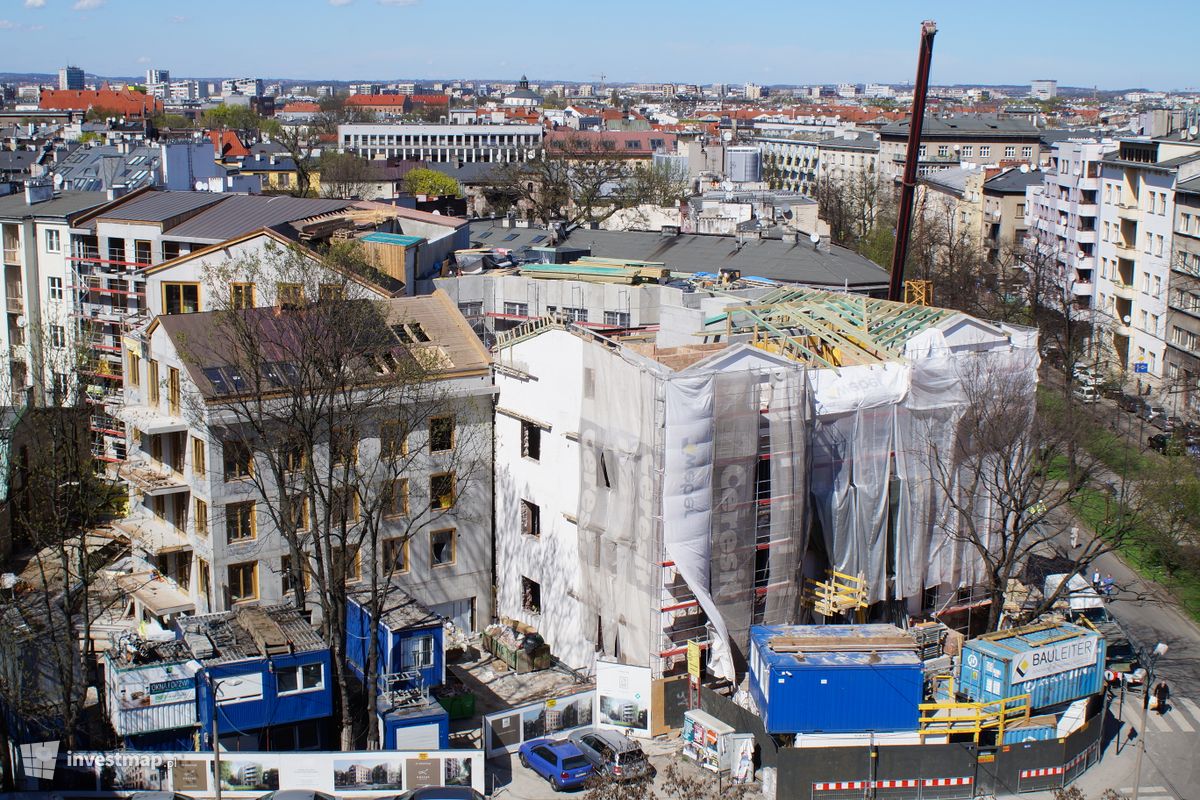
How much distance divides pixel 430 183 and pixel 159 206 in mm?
66873

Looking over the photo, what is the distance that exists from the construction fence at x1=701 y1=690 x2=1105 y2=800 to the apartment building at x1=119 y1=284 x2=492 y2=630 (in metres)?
10.6

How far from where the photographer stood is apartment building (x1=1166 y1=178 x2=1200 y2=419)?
6512 centimetres

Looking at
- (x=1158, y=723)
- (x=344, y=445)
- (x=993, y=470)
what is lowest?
(x=1158, y=723)

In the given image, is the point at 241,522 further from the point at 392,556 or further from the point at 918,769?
the point at 918,769

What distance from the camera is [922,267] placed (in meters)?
88.2

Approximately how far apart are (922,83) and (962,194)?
52243 millimetres

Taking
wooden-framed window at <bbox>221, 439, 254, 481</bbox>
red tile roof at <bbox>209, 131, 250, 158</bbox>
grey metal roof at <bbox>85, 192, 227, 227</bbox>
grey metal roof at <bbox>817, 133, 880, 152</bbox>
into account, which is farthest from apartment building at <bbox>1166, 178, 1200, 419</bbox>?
red tile roof at <bbox>209, 131, 250, 158</bbox>

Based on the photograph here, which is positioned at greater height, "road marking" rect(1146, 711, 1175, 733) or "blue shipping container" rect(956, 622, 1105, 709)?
"blue shipping container" rect(956, 622, 1105, 709)

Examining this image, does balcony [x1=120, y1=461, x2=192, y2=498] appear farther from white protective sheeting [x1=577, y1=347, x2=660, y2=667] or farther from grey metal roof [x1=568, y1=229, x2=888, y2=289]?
grey metal roof [x1=568, y1=229, x2=888, y2=289]

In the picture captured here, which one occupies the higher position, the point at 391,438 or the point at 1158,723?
the point at 391,438

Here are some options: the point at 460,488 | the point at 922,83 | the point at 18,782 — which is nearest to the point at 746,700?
the point at 460,488

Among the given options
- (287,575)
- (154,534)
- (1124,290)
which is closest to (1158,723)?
(287,575)

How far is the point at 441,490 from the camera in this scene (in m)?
37.2

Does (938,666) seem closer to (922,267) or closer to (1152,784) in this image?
(1152,784)
